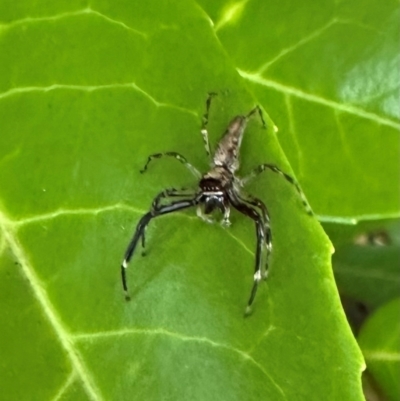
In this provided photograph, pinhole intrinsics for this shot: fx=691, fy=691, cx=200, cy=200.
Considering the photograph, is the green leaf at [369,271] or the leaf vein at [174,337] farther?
the green leaf at [369,271]

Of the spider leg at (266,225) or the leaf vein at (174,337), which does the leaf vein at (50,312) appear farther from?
the spider leg at (266,225)

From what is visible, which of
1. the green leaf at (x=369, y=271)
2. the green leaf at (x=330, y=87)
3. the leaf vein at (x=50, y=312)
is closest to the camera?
the leaf vein at (x=50, y=312)

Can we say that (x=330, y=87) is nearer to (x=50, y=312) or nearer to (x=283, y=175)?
(x=283, y=175)

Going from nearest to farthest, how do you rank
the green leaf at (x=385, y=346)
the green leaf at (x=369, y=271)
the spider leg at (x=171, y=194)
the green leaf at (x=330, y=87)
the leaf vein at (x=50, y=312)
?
the leaf vein at (x=50, y=312) < the spider leg at (x=171, y=194) < the green leaf at (x=330, y=87) < the green leaf at (x=385, y=346) < the green leaf at (x=369, y=271)

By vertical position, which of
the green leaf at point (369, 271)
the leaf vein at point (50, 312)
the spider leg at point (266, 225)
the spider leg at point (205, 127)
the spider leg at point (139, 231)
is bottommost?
the green leaf at point (369, 271)

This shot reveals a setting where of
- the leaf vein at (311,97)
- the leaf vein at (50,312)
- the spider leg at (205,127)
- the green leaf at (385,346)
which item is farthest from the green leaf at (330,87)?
the leaf vein at (50,312)

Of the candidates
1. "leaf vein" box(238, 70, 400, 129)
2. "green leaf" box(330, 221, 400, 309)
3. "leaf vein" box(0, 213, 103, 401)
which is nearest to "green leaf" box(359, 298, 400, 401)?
"green leaf" box(330, 221, 400, 309)

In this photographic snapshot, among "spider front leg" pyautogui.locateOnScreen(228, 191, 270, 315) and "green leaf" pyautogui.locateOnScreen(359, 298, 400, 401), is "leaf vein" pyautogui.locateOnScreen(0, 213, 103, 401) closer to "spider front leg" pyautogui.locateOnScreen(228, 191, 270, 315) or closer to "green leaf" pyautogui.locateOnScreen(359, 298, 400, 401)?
"spider front leg" pyautogui.locateOnScreen(228, 191, 270, 315)
